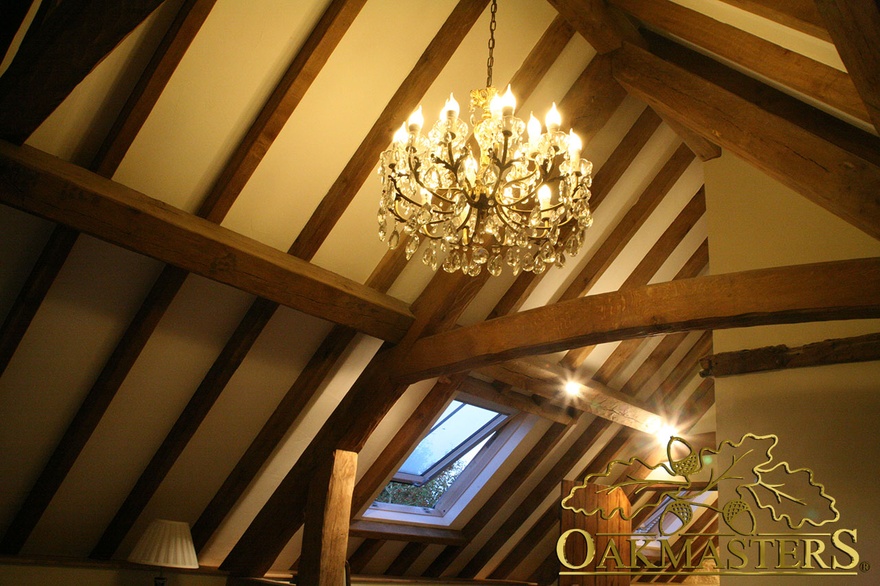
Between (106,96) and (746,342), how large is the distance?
368 centimetres

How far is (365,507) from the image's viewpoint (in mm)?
5980

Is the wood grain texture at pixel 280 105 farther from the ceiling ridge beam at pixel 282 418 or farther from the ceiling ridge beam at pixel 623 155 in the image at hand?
the ceiling ridge beam at pixel 623 155

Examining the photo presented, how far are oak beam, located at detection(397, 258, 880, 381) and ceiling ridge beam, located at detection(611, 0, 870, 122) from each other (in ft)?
2.27

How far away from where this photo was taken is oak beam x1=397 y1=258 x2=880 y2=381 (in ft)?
9.65

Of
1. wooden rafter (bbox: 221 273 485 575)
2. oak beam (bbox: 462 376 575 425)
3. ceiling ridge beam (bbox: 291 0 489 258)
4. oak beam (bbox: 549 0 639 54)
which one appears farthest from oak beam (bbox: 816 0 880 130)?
oak beam (bbox: 462 376 575 425)

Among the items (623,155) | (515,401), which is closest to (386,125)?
(623,155)

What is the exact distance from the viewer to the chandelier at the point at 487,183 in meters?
2.52

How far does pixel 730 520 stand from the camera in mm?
2379

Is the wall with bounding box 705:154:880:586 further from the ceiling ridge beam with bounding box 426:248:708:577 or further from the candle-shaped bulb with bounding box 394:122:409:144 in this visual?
the candle-shaped bulb with bounding box 394:122:409:144

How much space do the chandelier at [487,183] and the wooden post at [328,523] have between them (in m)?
2.40

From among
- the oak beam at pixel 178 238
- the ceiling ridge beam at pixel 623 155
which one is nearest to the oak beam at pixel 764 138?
the ceiling ridge beam at pixel 623 155

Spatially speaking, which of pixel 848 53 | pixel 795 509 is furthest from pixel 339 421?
pixel 848 53

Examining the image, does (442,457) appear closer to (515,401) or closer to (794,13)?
(515,401)

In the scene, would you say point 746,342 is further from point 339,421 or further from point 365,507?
point 365,507
